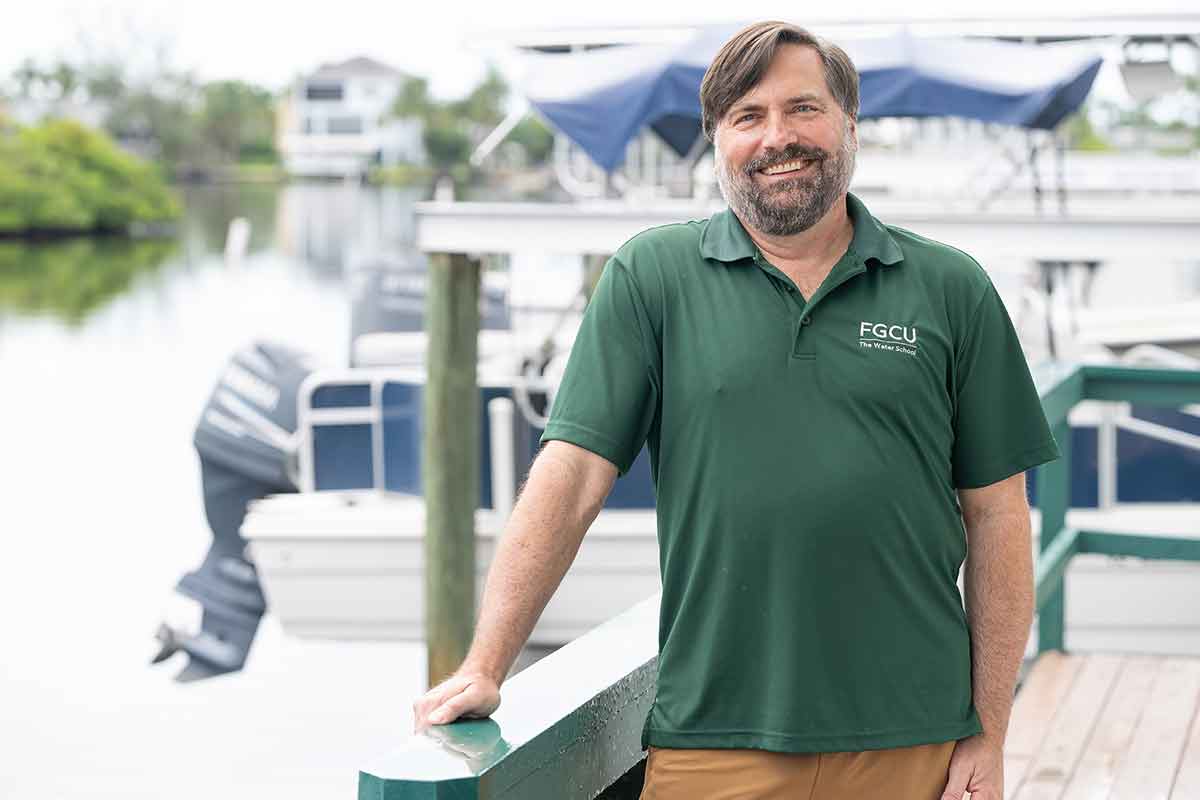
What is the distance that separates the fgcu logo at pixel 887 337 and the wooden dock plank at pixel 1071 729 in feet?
6.09

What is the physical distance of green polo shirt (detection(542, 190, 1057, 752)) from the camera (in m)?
2.35

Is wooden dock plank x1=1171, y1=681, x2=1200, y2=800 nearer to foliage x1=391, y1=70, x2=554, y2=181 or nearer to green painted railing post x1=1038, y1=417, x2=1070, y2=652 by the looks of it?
green painted railing post x1=1038, y1=417, x2=1070, y2=652

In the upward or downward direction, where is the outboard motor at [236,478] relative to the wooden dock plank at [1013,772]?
downward

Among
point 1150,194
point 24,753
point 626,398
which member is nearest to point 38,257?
point 1150,194

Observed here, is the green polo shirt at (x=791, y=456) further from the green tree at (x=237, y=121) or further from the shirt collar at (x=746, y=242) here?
the green tree at (x=237, y=121)

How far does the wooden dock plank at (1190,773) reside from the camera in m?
3.99

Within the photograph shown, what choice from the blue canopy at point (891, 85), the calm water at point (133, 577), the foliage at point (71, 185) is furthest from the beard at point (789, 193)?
the foliage at point (71, 185)

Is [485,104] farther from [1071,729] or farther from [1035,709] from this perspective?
[1071,729]

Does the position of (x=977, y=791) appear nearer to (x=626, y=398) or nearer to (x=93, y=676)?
(x=626, y=398)

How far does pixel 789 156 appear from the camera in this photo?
2.41 m

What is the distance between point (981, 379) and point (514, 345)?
32.2ft

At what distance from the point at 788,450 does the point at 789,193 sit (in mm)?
346

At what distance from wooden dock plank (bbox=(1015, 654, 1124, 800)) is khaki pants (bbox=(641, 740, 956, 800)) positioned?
1584 mm

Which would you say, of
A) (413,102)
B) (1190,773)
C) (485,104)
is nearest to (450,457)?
(1190,773)
